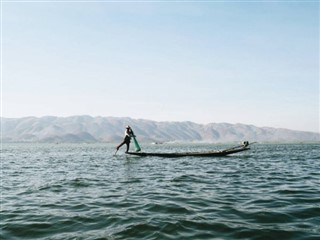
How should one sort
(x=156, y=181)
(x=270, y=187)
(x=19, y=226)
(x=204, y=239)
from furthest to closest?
(x=156, y=181) < (x=270, y=187) < (x=19, y=226) < (x=204, y=239)

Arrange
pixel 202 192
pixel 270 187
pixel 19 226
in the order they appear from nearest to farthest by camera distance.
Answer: pixel 19 226, pixel 202 192, pixel 270 187

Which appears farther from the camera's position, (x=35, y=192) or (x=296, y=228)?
(x=35, y=192)

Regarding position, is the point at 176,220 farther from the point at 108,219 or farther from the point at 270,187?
the point at 270,187

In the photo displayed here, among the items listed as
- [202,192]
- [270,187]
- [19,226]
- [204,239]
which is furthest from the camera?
[270,187]

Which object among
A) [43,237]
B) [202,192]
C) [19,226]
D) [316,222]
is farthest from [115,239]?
[202,192]

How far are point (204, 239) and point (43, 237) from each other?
3986 mm

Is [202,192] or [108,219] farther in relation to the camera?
[202,192]

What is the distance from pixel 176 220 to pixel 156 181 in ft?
27.5

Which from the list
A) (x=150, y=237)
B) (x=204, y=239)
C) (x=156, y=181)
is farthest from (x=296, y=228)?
(x=156, y=181)

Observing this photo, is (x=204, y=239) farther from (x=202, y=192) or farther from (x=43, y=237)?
(x=202, y=192)

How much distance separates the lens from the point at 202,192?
47.2 ft

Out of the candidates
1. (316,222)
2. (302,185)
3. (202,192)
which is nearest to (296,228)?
(316,222)

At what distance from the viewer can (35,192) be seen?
15195 mm

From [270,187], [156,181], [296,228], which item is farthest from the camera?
[156,181]
